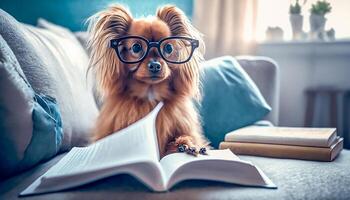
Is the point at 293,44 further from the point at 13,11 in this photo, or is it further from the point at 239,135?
the point at 13,11

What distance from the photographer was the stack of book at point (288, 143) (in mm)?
1225

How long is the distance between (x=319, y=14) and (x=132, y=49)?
1.54 m

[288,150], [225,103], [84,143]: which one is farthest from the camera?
[225,103]

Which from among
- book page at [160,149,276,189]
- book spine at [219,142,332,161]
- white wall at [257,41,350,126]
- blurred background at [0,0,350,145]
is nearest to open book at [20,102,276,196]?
book page at [160,149,276,189]

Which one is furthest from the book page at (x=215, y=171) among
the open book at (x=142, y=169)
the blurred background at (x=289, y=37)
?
the blurred background at (x=289, y=37)

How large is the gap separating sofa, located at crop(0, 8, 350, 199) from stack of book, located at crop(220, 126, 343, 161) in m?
0.04

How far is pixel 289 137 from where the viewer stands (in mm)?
1284

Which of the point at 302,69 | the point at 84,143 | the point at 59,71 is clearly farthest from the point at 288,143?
the point at 302,69

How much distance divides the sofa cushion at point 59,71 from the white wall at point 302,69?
4.13ft

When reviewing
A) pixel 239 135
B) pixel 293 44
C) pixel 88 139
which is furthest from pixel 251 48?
pixel 88 139

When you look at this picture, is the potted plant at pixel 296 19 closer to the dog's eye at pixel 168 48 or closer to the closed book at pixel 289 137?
the closed book at pixel 289 137

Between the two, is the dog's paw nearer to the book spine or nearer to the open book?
the open book

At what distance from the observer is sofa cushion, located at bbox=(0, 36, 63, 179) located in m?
0.96

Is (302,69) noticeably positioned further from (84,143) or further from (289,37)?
(84,143)
